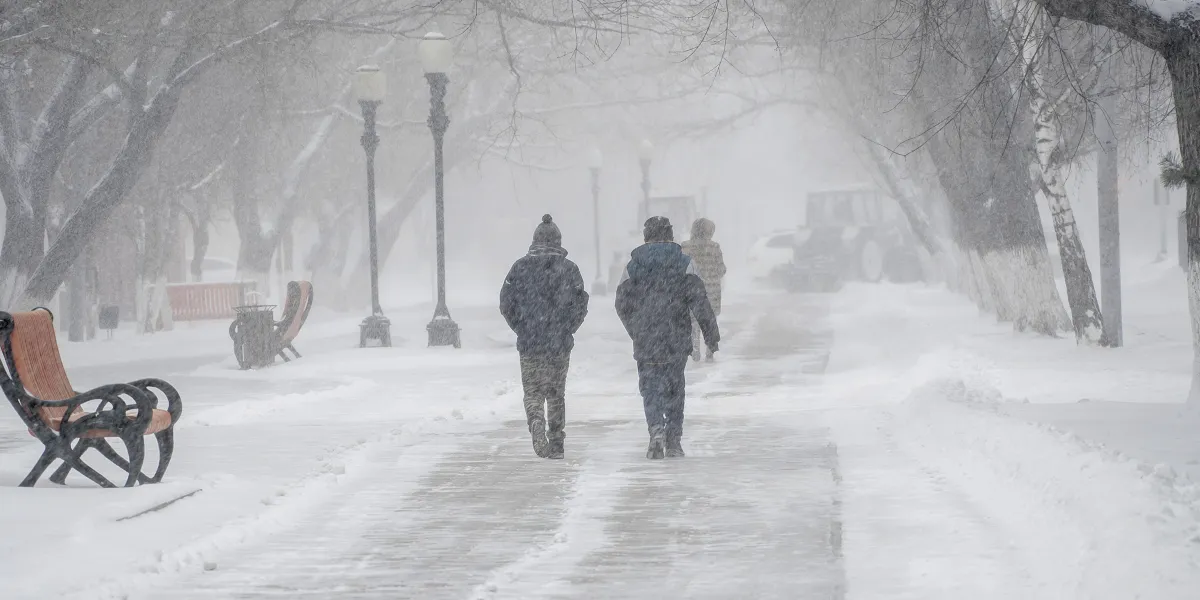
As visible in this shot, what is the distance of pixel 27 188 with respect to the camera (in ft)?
70.2

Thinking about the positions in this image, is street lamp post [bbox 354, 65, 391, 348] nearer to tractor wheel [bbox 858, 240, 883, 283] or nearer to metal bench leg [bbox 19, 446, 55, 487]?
metal bench leg [bbox 19, 446, 55, 487]

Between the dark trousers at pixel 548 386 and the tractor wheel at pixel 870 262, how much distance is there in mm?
38229

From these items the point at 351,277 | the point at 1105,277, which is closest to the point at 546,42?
the point at 351,277

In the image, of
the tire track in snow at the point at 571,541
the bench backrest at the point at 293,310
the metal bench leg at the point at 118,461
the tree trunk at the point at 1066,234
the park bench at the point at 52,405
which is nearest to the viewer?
the tire track in snow at the point at 571,541

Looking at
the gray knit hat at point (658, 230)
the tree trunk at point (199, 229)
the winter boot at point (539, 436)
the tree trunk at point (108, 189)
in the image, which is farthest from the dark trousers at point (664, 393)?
the tree trunk at point (199, 229)

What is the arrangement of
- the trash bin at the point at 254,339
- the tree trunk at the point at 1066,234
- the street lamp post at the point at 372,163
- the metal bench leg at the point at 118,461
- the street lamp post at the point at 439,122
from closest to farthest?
the metal bench leg at the point at 118,461, the tree trunk at the point at 1066,234, the trash bin at the point at 254,339, the street lamp post at the point at 439,122, the street lamp post at the point at 372,163

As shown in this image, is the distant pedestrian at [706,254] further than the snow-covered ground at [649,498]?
Yes

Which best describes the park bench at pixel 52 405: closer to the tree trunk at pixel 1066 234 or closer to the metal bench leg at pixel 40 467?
the metal bench leg at pixel 40 467

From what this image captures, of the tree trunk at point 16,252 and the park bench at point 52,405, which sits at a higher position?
the tree trunk at point 16,252

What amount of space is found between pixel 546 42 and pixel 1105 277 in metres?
20.1

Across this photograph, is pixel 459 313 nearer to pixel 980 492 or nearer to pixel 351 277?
pixel 351 277

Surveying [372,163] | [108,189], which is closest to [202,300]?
[372,163]

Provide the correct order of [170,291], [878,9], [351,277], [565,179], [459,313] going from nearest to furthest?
1. [878,9]
2. [170,291]
3. [459,313]
4. [351,277]
5. [565,179]

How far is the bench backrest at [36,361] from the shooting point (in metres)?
8.67
